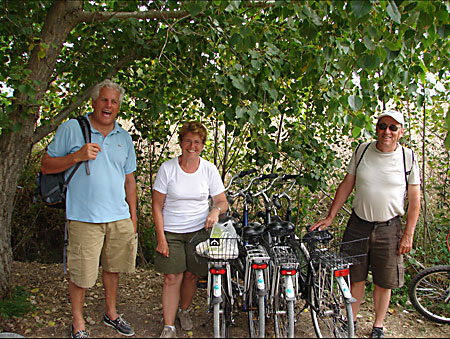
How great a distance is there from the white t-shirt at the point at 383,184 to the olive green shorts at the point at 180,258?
56.3 inches

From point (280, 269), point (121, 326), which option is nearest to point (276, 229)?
point (280, 269)

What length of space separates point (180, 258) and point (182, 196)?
20.7 inches

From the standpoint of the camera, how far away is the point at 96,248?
10.6 feet

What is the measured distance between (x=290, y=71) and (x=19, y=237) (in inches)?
165

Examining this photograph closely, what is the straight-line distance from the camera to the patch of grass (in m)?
3.67

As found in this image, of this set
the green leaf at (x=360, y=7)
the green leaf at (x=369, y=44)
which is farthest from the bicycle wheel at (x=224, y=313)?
the green leaf at (x=360, y=7)

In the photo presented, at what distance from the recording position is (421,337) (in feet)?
12.7

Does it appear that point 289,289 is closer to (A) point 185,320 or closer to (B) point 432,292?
(A) point 185,320

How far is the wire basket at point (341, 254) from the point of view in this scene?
317cm

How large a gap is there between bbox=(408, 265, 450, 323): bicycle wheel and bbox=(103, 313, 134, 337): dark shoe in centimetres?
287

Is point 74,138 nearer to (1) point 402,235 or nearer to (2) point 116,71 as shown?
(2) point 116,71

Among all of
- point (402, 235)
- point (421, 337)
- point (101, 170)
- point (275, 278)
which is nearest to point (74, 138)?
point (101, 170)

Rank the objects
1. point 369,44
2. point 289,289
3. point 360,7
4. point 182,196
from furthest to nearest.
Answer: point 182,196 < point 289,289 < point 369,44 < point 360,7

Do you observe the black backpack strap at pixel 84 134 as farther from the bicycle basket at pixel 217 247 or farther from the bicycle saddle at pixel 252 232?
the bicycle saddle at pixel 252 232
